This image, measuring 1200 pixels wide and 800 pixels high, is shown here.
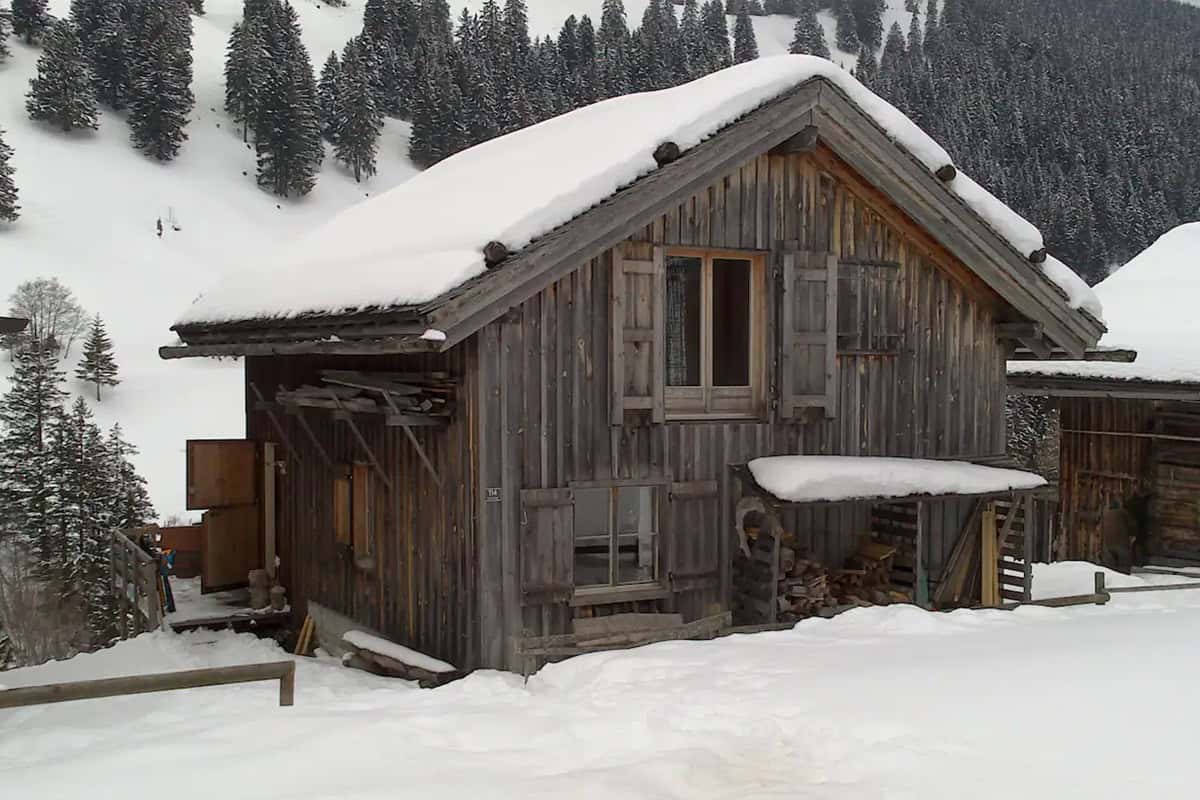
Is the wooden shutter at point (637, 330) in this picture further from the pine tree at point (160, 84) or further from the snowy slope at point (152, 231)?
the pine tree at point (160, 84)

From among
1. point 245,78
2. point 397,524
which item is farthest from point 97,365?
point 245,78

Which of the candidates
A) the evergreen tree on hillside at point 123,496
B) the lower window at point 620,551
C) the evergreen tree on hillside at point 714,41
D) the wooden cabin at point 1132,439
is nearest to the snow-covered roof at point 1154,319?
the wooden cabin at point 1132,439

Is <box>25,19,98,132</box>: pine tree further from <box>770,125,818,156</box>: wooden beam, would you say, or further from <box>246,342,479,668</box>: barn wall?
<box>770,125,818,156</box>: wooden beam

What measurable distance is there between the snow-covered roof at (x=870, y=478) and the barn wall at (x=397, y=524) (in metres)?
3.24

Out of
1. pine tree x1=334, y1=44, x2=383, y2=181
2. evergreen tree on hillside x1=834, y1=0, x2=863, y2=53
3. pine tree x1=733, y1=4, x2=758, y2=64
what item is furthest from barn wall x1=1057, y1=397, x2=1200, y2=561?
evergreen tree on hillside x1=834, y1=0, x2=863, y2=53

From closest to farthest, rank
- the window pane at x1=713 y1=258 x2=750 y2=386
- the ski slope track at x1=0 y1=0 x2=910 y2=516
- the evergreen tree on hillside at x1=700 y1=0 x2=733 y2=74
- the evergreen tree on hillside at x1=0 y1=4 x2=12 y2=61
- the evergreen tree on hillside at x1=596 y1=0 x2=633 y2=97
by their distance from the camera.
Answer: the window pane at x1=713 y1=258 x2=750 y2=386 < the ski slope track at x1=0 y1=0 x2=910 y2=516 < the evergreen tree on hillside at x1=0 y1=4 x2=12 y2=61 < the evergreen tree on hillside at x1=596 y1=0 x2=633 y2=97 < the evergreen tree on hillside at x1=700 y1=0 x2=733 y2=74

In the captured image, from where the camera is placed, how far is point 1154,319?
20141 mm

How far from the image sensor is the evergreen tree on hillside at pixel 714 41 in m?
113

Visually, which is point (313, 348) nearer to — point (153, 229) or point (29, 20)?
point (153, 229)

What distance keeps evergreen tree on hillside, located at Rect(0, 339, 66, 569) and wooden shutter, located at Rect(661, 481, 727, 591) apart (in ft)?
80.9

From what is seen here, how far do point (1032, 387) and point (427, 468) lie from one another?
39.7ft

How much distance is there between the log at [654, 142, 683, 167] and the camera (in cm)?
1042

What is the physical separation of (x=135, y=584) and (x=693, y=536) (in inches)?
380

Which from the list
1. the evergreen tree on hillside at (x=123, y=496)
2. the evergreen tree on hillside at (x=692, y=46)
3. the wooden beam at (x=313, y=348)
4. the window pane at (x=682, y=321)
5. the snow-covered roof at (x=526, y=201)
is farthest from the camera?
the evergreen tree on hillside at (x=692, y=46)
